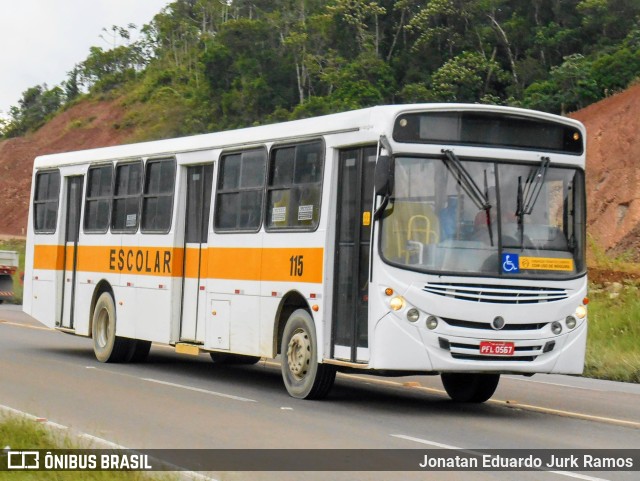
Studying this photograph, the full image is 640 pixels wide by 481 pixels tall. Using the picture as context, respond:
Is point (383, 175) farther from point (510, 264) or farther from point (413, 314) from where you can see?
point (510, 264)

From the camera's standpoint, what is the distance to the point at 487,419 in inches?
510

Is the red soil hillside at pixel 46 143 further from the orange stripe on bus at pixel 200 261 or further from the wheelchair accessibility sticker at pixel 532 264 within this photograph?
the wheelchair accessibility sticker at pixel 532 264

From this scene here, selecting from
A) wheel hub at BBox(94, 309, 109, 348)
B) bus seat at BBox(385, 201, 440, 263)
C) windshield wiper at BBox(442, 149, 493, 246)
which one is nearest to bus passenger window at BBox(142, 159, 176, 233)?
wheel hub at BBox(94, 309, 109, 348)

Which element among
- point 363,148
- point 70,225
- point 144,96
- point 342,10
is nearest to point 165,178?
point 70,225

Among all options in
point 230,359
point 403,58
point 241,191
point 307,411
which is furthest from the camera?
point 403,58

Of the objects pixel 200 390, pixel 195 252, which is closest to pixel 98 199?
pixel 195 252

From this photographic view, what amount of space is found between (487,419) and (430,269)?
1710mm

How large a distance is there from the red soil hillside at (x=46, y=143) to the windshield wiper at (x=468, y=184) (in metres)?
81.2

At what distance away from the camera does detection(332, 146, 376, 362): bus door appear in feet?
43.2

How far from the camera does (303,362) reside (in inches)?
555

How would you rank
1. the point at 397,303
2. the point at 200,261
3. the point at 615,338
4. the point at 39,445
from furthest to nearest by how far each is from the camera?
1. the point at 615,338
2. the point at 200,261
3. the point at 397,303
4. the point at 39,445

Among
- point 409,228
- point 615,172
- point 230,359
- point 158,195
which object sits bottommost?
point 230,359

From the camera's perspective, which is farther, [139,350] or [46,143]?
[46,143]

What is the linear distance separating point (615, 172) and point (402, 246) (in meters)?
34.0
